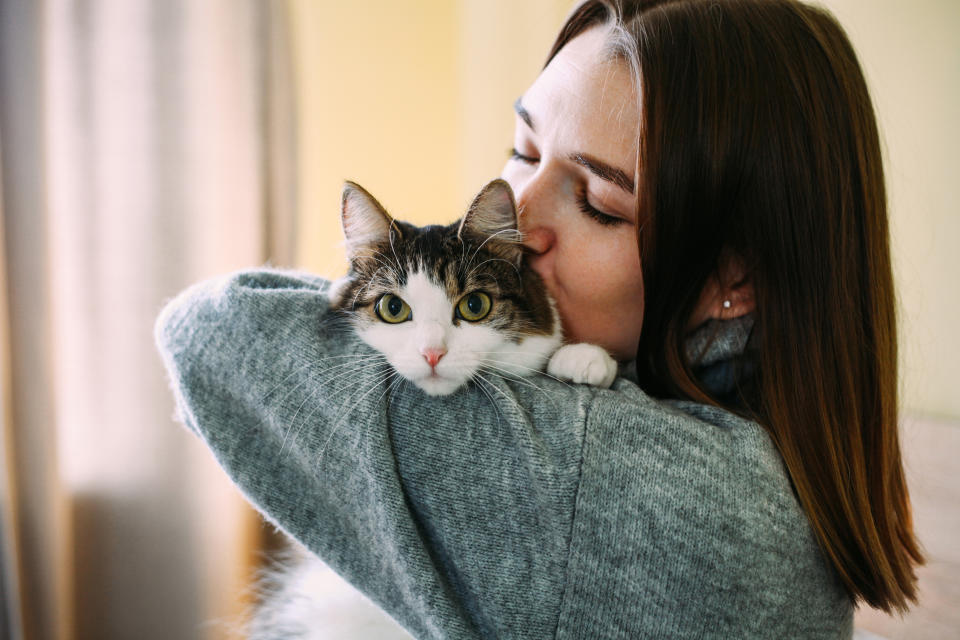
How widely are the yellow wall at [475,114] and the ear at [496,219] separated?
1.77 feet

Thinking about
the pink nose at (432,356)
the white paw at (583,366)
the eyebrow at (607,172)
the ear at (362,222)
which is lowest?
the white paw at (583,366)

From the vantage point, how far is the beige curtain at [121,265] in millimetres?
1548

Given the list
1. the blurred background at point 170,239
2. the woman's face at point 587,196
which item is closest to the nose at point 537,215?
the woman's face at point 587,196

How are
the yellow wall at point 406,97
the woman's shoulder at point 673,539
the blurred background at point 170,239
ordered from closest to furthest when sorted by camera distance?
1. the woman's shoulder at point 673,539
2. the blurred background at point 170,239
3. the yellow wall at point 406,97

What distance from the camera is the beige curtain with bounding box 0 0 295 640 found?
1.55 meters

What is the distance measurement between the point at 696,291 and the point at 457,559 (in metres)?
0.55

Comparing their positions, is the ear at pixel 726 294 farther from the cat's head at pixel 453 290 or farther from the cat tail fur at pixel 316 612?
the cat tail fur at pixel 316 612

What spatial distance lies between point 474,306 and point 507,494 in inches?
12.8

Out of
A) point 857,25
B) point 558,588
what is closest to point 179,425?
point 558,588

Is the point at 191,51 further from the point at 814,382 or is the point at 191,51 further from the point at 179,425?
the point at 814,382

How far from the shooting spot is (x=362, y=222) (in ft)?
3.24

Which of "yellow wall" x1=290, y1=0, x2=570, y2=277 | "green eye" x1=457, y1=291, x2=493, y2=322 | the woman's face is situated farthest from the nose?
"yellow wall" x1=290, y1=0, x2=570, y2=277

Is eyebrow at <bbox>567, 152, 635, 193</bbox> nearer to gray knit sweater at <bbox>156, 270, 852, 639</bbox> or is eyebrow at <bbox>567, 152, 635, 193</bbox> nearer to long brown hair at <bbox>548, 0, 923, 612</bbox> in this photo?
long brown hair at <bbox>548, 0, 923, 612</bbox>

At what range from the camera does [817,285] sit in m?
0.89
